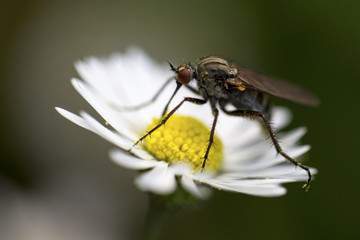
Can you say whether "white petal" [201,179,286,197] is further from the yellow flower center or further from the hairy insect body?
the hairy insect body

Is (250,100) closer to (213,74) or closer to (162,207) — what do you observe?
(213,74)

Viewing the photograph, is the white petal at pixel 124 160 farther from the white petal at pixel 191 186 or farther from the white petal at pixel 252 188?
the white petal at pixel 252 188

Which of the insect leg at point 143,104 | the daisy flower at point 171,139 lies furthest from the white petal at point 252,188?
the insect leg at point 143,104

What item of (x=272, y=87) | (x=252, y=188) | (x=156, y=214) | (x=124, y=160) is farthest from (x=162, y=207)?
(x=272, y=87)

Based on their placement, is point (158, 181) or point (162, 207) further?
point (162, 207)

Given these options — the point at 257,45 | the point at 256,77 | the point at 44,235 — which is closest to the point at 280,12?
the point at 257,45

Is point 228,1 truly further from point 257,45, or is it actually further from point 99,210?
point 99,210

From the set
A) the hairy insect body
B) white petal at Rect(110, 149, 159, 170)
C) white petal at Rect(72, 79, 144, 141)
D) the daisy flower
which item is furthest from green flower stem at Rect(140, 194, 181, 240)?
the hairy insect body
